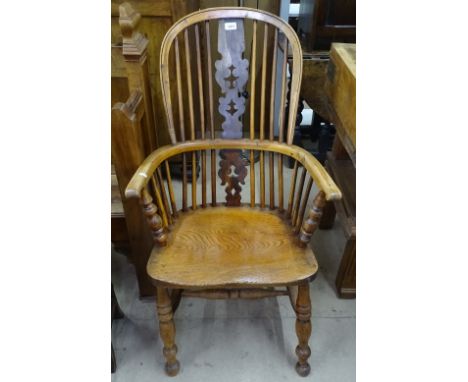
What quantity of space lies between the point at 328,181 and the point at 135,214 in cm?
70

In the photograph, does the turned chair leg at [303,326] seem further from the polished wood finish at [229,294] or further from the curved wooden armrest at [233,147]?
the curved wooden armrest at [233,147]

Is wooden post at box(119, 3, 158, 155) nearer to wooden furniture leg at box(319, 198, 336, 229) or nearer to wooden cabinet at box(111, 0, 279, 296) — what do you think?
wooden cabinet at box(111, 0, 279, 296)

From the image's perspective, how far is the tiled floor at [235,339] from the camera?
4.84 ft

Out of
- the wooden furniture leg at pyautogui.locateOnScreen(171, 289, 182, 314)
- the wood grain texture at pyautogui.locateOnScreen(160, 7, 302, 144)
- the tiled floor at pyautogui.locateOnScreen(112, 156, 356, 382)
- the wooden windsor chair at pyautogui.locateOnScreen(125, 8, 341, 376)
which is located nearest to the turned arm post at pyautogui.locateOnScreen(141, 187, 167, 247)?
the wooden windsor chair at pyautogui.locateOnScreen(125, 8, 341, 376)

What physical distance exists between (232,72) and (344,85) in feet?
1.41

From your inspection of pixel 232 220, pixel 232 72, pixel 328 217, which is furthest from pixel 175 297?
pixel 328 217

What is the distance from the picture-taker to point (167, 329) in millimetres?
1341

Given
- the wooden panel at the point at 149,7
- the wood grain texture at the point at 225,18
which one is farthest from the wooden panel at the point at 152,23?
the wood grain texture at the point at 225,18

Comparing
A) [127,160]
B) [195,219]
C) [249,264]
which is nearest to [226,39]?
[127,160]

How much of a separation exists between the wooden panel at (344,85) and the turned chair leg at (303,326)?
0.55 meters

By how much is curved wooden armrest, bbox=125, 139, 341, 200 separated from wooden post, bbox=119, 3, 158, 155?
0.43ft

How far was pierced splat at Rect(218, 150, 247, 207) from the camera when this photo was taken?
4.88 feet

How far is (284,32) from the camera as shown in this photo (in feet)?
4.51

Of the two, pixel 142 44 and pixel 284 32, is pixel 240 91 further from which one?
pixel 142 44
